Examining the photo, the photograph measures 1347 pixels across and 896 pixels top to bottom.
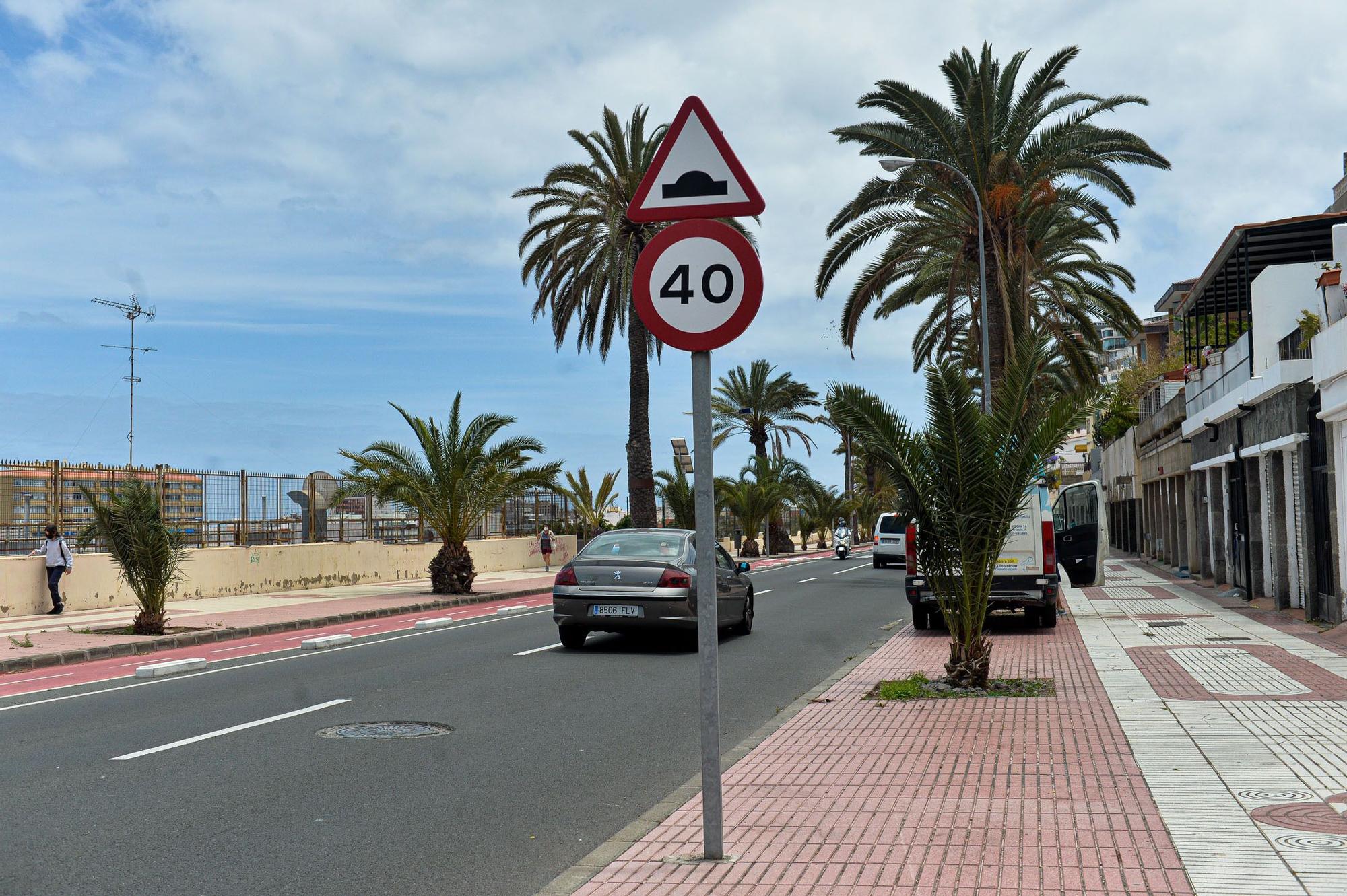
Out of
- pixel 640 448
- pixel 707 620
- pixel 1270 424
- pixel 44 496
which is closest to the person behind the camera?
pixel 707 620

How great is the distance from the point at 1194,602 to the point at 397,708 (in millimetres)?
16289

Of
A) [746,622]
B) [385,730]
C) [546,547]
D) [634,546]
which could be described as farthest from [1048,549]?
[546,547]

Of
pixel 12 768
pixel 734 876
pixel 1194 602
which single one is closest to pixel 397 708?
pixel 12 768

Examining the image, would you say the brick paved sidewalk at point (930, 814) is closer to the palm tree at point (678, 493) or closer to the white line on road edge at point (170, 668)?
the white line on road edge at point (170, 668)

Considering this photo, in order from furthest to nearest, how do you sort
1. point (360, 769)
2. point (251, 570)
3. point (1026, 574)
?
point (251, 570)
point (1026, 574)
point (360, 769)

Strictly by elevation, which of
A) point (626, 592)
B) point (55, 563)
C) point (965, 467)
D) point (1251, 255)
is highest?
point (1251, 255)

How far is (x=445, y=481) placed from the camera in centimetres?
2823

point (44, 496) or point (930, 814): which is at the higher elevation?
point (44, 496)

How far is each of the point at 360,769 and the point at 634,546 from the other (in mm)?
7813

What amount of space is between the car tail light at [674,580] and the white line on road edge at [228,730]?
457 cm

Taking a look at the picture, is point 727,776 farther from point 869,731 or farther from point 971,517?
point 971,517

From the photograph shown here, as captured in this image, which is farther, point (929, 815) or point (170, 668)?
point (170, 668)

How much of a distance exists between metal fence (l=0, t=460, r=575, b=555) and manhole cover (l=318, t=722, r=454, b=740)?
10379 millimetres

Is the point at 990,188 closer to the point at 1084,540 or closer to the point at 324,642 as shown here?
the point at 1084,540
